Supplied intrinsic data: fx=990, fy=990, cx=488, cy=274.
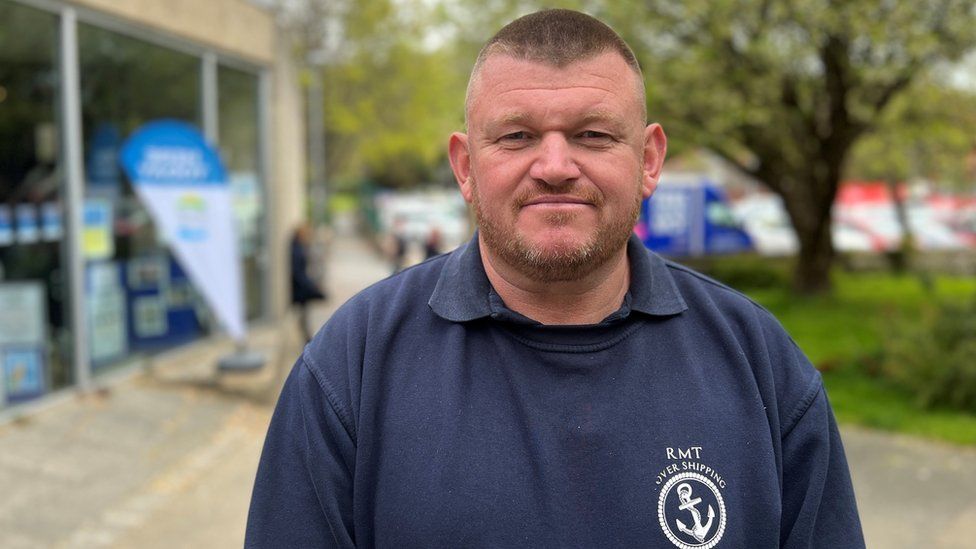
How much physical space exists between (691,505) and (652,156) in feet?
2.35

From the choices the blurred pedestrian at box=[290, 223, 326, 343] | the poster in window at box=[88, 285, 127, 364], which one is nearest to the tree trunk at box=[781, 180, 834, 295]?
the blurred pedestrian at box=[290, 223, 326, 343]

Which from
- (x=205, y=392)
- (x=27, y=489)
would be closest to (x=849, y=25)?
(x=205, y=392)

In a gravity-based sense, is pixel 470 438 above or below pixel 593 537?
above

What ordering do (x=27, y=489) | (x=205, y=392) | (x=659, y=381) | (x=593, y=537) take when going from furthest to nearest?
(x=205, y=392) → (x=27, y=489) → (x=659, y=381) → (x=593, y=537)

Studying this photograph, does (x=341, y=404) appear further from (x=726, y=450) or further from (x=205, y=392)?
(x=205, y=392)

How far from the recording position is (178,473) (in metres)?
7.11

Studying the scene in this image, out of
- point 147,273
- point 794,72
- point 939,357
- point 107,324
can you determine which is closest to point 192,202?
point 107,324

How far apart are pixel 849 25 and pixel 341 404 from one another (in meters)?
10.1

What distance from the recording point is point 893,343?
32.4 feet

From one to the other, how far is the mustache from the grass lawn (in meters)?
7.40

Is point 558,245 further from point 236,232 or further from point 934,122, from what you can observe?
point 934,122

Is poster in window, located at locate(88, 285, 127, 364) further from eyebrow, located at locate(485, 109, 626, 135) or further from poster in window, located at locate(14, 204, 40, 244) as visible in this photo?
eyebrow, located at locate(485, 109, 626, 135)

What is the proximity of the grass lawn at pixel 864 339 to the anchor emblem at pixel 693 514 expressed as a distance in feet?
23.9

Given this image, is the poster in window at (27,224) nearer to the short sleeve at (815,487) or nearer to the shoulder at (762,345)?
the shoulder at (762,345)
